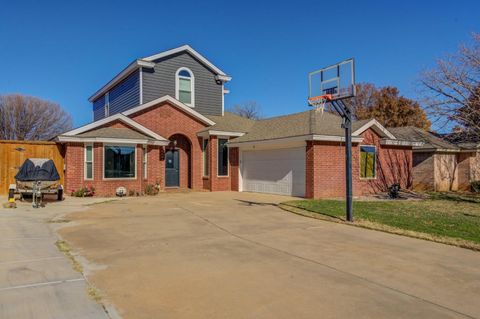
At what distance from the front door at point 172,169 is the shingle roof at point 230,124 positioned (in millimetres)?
2392

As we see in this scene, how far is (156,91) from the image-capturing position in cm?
2269

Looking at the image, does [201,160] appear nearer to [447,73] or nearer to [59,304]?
[447,73]

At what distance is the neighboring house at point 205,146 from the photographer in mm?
16969

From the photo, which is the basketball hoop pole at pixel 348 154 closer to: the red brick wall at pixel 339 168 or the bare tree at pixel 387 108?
the red brick wall at pixel 339 168

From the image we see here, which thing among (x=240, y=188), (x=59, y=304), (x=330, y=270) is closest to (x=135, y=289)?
(x=59, y=304)

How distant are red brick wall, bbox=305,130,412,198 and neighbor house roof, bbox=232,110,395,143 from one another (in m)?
0.46

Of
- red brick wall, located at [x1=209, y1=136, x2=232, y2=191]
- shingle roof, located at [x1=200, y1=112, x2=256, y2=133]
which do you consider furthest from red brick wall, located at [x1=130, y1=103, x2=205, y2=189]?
red brick wall, located at [x1=209, y1=136, x2=232, y2=191]

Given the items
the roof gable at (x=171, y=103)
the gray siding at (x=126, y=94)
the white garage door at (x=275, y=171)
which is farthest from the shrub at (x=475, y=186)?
the gray siding at (x=126, y=94)

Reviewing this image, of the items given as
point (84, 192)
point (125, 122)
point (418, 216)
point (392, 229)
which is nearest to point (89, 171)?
point (84, 192)

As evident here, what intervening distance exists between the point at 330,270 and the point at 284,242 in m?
2.13

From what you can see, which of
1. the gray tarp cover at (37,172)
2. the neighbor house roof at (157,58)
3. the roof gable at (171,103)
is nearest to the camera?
the gray tarp cover at (37,172)

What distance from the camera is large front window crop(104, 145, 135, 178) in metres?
17.3

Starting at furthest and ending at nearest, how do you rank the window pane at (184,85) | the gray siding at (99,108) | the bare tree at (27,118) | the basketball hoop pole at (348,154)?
1. the bare tree at (27,118)
2. the gray siding at (99,108)
3. the window pane at (184,85)
4. the basketball hoop pole at (348,154)

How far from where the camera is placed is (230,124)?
2273cm
